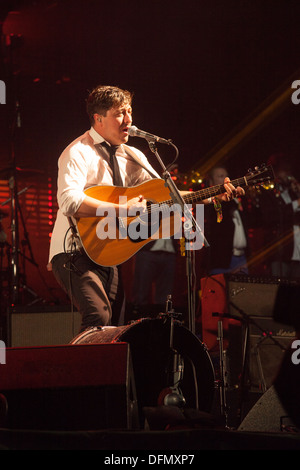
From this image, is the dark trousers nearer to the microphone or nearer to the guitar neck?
the guitar neck

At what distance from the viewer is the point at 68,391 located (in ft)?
10.5

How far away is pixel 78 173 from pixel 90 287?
2.67 ft

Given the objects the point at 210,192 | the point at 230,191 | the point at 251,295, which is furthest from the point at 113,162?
the point at 251,295

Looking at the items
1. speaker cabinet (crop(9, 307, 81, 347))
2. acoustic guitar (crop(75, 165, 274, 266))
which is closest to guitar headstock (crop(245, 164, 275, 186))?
acoustic guitar (crop(75, 165, 274, 266))

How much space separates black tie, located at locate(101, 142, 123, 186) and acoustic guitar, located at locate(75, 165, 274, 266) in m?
0.09

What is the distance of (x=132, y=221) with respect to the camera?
4527 millimetres

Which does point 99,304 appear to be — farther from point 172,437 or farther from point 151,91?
point 151,91

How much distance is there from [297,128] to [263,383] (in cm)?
641

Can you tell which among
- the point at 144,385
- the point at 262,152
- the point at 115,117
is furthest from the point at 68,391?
the point at 262,152

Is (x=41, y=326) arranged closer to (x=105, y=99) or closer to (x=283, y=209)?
(x=105, y=99)

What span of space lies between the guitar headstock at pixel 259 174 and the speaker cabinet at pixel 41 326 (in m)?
2.35

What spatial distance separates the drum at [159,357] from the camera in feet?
11.9

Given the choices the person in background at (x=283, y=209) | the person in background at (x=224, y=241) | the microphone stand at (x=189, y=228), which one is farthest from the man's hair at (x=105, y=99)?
the person in background at (x=283, y=209)

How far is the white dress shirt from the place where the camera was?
13.5 ft
